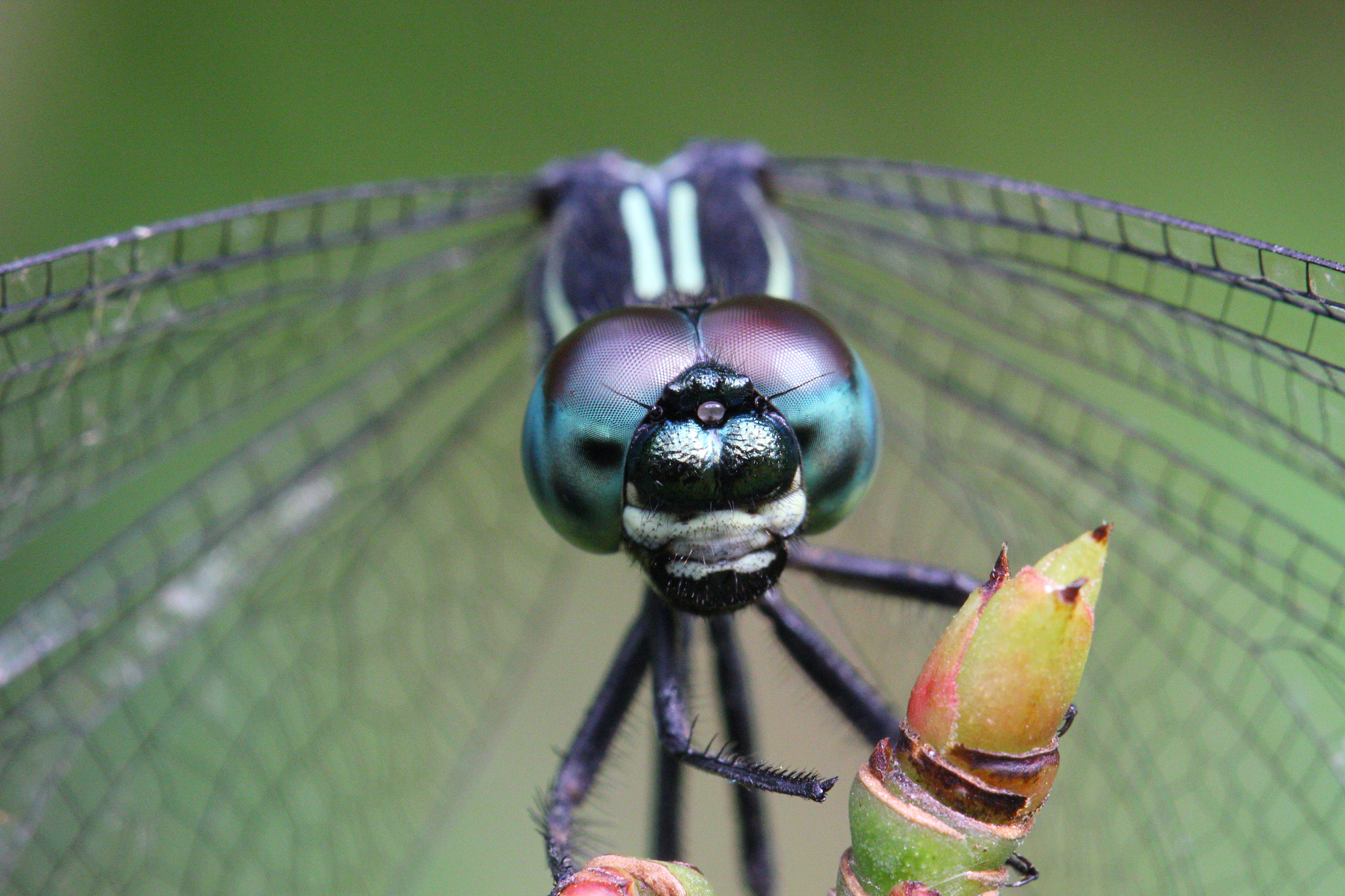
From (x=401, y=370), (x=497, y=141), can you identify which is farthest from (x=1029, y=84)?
(x=401, y=370)

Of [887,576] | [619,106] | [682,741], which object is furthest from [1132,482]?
[619,106]

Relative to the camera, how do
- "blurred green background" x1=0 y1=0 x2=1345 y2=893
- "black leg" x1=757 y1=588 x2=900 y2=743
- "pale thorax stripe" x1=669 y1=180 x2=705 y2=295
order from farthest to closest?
"blurred green background" x1=0 y1=0 x2=1345 y2=893
"pale thorax stripe" x1=669 y1=180 x2=705 y2=295
"black leg" x1=757 y1=588 x2=900 y2=743

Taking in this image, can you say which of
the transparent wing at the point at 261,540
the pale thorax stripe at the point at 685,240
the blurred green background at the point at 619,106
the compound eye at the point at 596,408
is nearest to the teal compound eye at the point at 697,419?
the compound eye at the point at 596,408

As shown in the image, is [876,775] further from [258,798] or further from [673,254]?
[258,798]

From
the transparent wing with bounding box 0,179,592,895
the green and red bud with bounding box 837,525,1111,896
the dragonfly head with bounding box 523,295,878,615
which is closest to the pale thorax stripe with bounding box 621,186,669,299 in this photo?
the transparent wing with bounding box 0,179,592,895

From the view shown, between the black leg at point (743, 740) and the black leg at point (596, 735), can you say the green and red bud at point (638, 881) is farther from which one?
the black leg at point (743, 740)

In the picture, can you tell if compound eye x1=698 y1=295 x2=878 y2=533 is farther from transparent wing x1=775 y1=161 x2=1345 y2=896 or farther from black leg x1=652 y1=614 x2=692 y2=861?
black leg x1=652 y1=614 x2=692 y2=861

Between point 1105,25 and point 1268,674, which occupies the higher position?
point 1105,25

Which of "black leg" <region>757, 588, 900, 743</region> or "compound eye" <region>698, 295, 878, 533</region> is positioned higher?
"compound eye" <region>698, 295, 878, 533</region>
